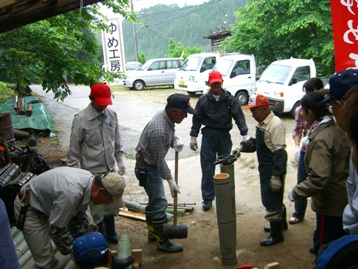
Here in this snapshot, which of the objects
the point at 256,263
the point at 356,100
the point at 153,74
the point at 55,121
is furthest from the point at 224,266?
the point at 153,74

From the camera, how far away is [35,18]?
4.08 meters

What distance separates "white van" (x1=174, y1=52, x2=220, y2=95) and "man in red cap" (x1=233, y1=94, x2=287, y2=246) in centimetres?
1371

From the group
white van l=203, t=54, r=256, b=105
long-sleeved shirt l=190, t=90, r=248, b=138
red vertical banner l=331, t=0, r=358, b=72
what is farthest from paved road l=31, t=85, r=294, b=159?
red vertical banner l=331, t=0, r=358, b=72

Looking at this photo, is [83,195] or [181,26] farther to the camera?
[181,26]

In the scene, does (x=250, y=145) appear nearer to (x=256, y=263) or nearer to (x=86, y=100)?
(x=256, y=263)

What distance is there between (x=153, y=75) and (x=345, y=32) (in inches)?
715

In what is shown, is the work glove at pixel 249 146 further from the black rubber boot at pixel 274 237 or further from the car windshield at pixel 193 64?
the car windshield at pixel 193 64

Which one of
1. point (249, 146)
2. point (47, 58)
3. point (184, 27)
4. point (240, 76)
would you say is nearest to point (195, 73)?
point (240, 76)

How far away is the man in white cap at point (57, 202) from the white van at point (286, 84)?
33.4 ft

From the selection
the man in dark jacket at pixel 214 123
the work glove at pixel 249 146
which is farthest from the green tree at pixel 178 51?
the work glove at pixel 249 146

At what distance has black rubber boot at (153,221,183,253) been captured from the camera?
462cm

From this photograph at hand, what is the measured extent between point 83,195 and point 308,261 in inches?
102

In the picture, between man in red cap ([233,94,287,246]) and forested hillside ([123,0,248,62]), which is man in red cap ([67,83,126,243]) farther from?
forested hillside ([123,0,248,62])

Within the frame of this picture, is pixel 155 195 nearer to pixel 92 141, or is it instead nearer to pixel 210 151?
pixel 92 141
